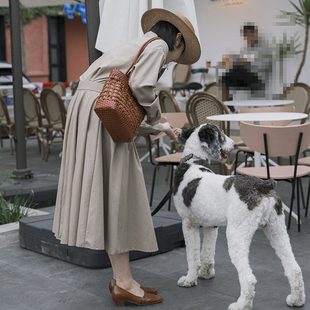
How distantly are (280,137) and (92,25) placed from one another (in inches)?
61.9

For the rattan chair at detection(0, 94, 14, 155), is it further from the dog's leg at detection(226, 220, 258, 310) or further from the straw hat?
the dog's leg at detection(226, 220, 258, 310)

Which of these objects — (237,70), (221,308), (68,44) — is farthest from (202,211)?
(68,44)

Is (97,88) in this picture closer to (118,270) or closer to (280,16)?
(118,270)

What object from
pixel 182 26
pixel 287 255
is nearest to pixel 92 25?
pixel 182 26

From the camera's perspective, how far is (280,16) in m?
8.45

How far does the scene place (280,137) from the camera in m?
3.64

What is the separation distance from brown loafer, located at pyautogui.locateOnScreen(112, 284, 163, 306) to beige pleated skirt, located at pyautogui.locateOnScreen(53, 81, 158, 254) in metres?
0.23

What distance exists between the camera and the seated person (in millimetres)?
5621

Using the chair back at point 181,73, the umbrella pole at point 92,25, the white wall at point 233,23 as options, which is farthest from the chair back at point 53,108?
the umbrella pole at point 92,25

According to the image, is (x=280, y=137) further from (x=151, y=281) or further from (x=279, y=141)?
(x=151, y=281)

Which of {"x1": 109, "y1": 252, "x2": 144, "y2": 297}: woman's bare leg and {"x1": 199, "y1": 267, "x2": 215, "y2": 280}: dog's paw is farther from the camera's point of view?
{"x1": 199, "y1": 267, "x2": 215, "y2": 280}: dog's paw

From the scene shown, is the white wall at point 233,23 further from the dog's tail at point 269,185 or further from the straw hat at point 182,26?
the dog's tail at point 269,185

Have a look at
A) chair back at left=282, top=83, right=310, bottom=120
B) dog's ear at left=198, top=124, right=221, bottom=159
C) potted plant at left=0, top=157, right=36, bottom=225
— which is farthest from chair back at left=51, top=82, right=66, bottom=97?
dog's ear at left=198, top=124, right=221, bottom=159

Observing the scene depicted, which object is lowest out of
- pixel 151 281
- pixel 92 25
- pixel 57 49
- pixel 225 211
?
pixel 151 281
